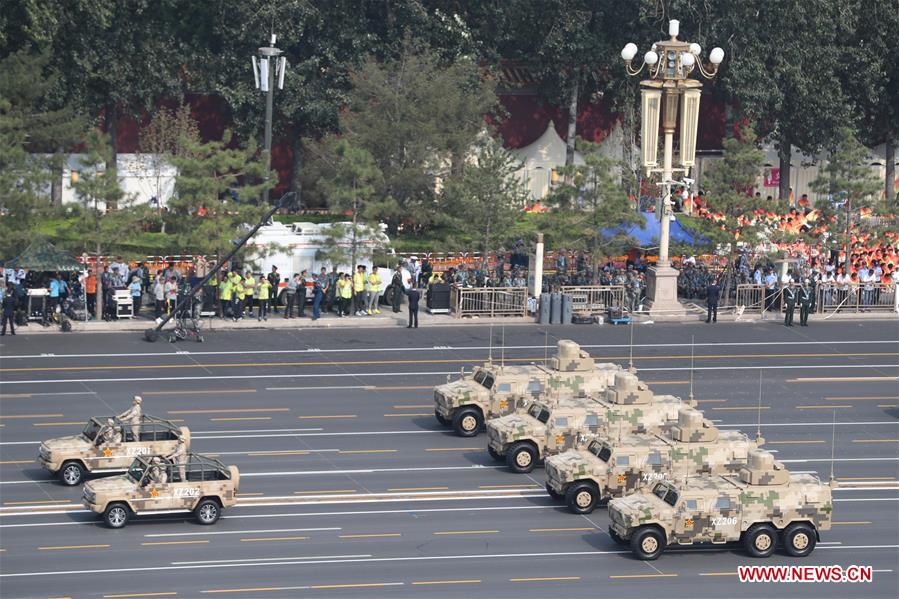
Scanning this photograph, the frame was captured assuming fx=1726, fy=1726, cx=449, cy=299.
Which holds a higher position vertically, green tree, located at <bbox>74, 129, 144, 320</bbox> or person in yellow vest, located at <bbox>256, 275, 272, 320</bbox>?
green tree, located at <bbox>74, 129, 144, 320</bbox>

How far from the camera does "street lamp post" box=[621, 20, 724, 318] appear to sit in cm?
5991

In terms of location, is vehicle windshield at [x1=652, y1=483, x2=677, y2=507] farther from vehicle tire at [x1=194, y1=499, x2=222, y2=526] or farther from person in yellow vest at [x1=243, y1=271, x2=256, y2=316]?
person in yellow vest at [x1=243, y1=271, x2=256, y2=316]

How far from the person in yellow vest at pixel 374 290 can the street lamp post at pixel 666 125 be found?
9747mm

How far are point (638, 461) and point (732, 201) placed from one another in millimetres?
26879

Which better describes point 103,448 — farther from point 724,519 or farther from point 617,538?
point 724,519

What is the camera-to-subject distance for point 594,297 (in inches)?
2371

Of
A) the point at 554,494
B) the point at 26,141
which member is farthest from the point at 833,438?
the point at 26,141

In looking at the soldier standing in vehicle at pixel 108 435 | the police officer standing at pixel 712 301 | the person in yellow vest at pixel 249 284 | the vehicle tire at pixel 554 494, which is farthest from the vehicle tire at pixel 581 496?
the police officer standing at pixel 712 301

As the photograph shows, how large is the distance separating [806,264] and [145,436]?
32.9m

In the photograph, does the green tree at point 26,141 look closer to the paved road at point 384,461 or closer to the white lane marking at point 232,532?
the paved road at point 384,461

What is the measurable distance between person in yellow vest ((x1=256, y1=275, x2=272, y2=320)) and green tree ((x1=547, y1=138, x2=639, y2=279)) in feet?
35.8

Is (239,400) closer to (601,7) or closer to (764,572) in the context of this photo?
(764,572)

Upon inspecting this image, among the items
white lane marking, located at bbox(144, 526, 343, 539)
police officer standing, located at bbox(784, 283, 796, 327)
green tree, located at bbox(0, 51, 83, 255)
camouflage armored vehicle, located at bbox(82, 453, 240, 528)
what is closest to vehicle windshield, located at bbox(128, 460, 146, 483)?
camouflage armored vehicle, located at bbox(82, 453, 240, 528)

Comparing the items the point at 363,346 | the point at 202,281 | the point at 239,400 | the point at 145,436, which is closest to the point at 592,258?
the point at 363,346
